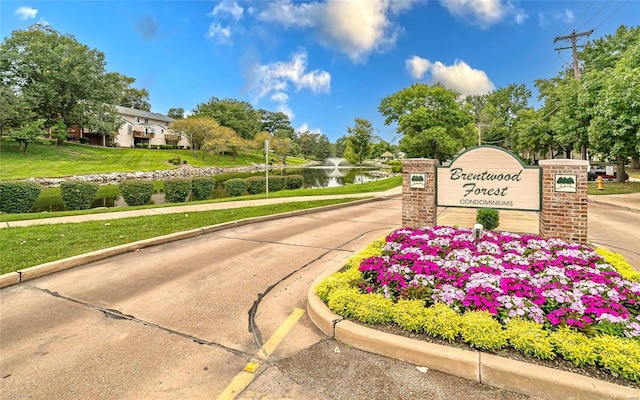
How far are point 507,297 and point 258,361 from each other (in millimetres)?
2340

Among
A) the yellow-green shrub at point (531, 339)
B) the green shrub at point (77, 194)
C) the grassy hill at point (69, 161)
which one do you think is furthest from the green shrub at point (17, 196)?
the grassy hill at point (69, 161)

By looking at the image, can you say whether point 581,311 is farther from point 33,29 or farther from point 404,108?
point 33,29

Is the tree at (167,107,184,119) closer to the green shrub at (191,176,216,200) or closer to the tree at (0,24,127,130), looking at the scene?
the tree at (0,24,127,130)

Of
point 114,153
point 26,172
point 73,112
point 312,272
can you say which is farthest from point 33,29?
point 312,272

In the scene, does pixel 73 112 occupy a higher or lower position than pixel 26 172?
higher

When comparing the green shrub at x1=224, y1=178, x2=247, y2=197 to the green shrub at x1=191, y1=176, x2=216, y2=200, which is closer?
the green shrub at x1=191, y1=176, x2=216, y2=200

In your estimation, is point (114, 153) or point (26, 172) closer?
point (26, 172)

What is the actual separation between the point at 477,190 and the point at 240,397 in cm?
502

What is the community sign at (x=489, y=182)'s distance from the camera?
209 inches

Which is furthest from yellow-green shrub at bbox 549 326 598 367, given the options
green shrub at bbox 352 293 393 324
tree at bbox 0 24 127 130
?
tree at bbox 0 24 127 130

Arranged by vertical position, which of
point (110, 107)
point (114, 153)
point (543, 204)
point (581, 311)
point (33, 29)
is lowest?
point (581, 311)

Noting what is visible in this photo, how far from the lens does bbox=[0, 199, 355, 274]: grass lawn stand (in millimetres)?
5312

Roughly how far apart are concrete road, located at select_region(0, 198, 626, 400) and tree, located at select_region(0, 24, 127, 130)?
42.7 meters

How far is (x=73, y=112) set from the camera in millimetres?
40062
